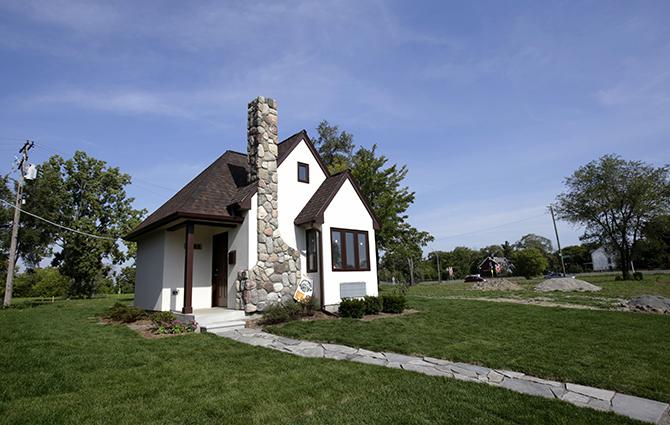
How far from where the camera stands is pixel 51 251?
108 ft

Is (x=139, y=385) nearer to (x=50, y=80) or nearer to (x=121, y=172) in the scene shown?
(x=50, y=80)

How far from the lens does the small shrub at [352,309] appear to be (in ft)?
35.4

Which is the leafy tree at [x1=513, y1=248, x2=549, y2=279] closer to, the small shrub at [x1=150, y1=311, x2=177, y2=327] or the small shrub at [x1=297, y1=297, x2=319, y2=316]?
the small shrub at [x1=297, y1=297, x2=319, y2=316]

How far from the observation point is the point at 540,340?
7234 mm

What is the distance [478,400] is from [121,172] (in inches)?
1440

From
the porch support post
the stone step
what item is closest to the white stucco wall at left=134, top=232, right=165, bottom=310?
the porch support post

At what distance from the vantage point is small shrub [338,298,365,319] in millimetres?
10781

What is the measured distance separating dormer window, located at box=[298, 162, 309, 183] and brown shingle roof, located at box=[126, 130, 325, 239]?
2.53ft

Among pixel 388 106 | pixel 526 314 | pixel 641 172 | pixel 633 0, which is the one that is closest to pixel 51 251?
pixel 388 106

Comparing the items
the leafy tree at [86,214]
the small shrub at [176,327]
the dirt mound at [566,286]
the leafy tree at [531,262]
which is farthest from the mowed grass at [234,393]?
the leafy tree at [531,262]

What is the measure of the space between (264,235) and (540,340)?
811 cm

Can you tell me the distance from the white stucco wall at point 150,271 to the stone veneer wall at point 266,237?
3714 mm

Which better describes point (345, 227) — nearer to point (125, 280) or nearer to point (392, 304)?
point (392, 304)

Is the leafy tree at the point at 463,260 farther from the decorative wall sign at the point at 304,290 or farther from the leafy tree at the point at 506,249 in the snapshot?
the decorative wall sign at the point at 304,290
